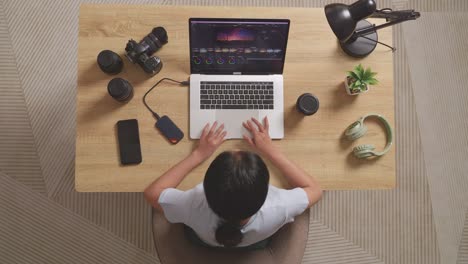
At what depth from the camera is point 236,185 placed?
3.20 feet

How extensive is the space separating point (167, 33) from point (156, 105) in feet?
0.87

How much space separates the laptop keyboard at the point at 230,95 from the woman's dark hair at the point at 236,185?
368mm

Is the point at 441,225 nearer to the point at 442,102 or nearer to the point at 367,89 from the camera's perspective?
the point at 442,102

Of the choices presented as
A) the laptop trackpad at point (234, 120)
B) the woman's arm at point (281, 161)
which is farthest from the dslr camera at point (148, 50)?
the woman's arm at point (281, 161)

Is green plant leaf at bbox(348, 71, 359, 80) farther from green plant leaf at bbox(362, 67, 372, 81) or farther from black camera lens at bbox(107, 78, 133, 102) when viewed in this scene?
black camera lens at bbox(107, 78, 133, 102)

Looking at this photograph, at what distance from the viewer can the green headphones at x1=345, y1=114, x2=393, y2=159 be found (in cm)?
133

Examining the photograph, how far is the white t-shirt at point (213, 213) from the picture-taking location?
1.18m

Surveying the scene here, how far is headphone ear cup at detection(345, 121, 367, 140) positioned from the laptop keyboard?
1.07 feet

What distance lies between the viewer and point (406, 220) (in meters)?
2.04

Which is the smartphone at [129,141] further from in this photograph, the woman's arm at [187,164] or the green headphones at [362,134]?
the green headphones at [362,134]

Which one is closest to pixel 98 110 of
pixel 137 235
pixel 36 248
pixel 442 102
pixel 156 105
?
pixel 156 105

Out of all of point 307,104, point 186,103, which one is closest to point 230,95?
point 186,103

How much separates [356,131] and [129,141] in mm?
777

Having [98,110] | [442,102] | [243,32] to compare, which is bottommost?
[442,102]
